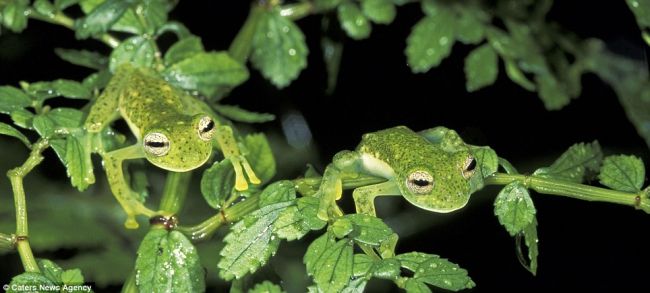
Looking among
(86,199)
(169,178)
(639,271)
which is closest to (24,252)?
(169,178)

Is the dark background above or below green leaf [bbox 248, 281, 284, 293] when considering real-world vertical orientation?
below

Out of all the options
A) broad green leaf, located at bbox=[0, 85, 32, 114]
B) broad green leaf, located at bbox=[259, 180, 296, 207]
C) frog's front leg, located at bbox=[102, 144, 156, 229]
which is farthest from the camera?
frog's front leg, located at bbox=[102, 144, 156, 229]

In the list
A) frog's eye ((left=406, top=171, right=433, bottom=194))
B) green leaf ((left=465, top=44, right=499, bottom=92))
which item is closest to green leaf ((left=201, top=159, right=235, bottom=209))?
frog's eye ((left=406, top=171, right=433, bottom=194))

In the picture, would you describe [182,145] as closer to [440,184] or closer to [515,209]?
[440,184]

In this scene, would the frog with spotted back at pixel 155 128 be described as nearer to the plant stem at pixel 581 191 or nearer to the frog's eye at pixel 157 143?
the frog's eye at pixel 157 143

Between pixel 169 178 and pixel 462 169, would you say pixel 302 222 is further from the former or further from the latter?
pixel 169 178

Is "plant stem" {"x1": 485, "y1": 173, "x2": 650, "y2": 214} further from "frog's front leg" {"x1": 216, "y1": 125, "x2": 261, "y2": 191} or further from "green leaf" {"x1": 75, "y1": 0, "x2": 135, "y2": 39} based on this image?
"green leaf" {"x1": 75, "y1": 0, "x2": 135, "y2": 39}

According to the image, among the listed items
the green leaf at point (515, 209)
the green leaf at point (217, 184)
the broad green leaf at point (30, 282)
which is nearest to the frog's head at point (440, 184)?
the green leaf at point (515, 209)
